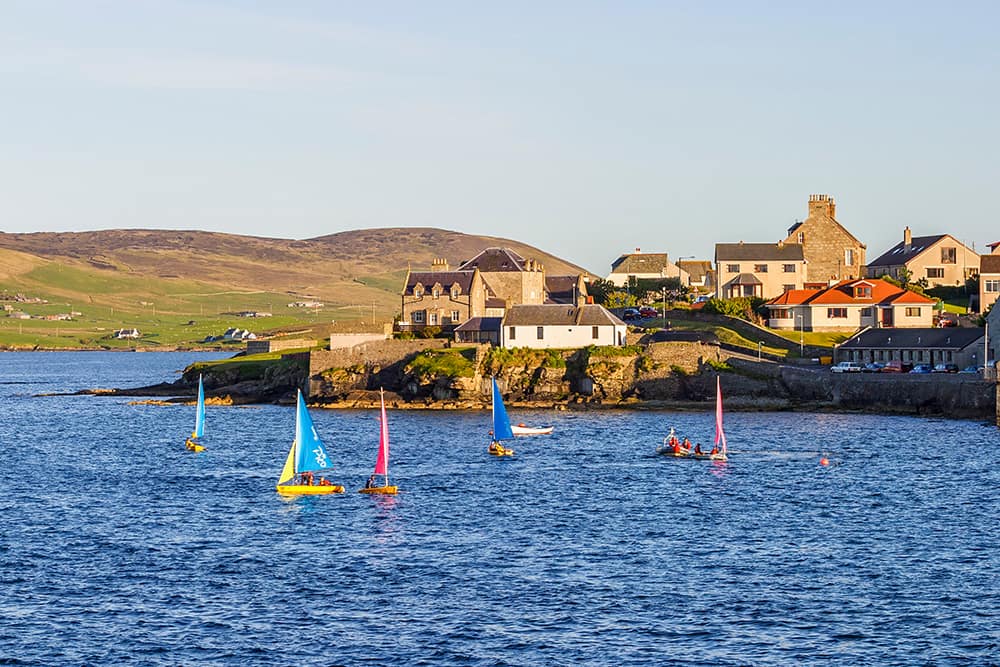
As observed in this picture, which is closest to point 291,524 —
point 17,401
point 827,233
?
point 17,401

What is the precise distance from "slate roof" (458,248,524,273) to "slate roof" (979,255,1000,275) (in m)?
46.8

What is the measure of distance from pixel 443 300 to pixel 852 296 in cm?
3894

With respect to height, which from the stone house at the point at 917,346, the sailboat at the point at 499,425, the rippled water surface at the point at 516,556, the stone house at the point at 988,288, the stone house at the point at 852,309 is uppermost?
the stone house at the point at 988,288

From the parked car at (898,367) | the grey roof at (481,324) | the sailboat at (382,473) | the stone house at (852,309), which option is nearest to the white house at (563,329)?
the grey roof at (481,324)

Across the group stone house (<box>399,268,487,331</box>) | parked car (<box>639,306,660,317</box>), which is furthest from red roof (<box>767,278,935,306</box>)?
stone house (<box>399,268,487,331</box>)

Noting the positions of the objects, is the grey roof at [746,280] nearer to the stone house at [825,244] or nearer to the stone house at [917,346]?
the stone house at [825,244]

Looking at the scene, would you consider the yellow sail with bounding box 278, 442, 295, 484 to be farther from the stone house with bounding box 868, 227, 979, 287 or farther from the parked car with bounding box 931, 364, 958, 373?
the stone house with bounding box 868, 227, 979, 287

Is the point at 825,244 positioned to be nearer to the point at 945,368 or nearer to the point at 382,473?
the point at 945,368

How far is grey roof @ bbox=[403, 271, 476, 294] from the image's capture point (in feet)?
442

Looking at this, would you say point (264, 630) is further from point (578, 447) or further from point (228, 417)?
point (228, 417)

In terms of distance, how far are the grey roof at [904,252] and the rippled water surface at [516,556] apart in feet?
220

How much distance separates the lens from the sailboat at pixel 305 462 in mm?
65938

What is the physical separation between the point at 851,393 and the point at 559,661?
69912 mm

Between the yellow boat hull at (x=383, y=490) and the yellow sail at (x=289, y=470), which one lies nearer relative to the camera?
the yellow boat hull at (x=383, y=490)
